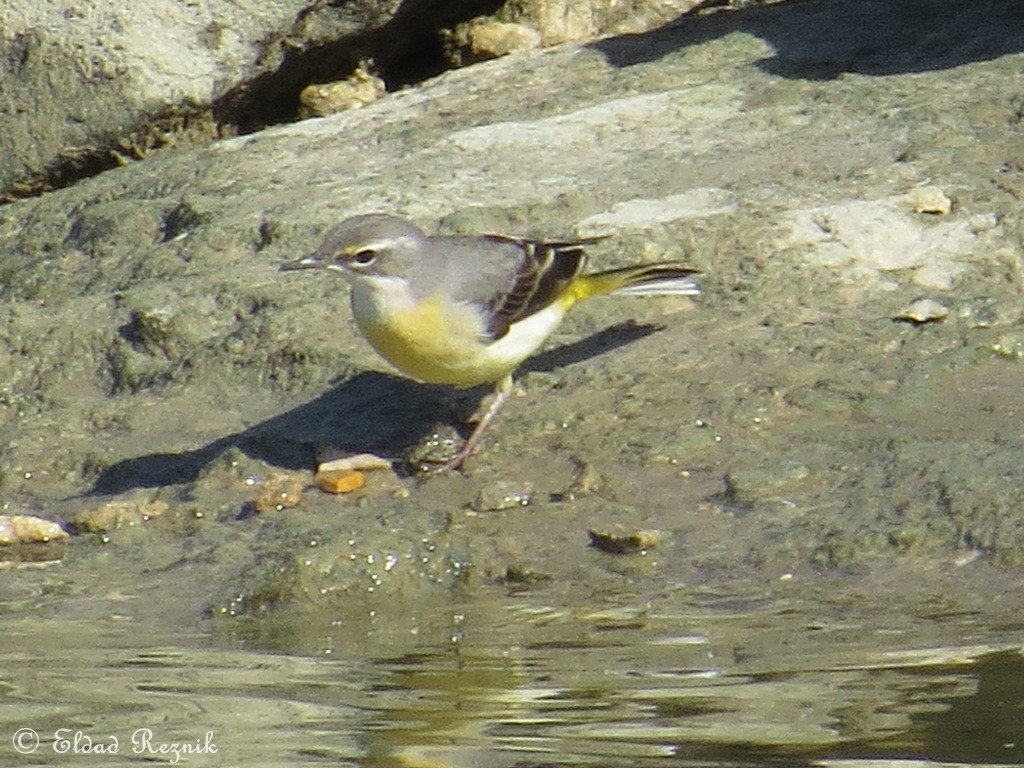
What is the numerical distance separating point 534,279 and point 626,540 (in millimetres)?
1554

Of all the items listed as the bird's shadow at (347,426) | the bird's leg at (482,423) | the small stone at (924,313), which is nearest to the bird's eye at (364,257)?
the bird's shadow at (347,426)

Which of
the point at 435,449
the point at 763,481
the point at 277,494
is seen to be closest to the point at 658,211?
the point at 435,449

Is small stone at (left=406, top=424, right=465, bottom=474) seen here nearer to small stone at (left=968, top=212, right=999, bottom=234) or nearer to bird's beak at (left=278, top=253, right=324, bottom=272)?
bird's beak at (left=278, top=253, right=324, bottom=272)

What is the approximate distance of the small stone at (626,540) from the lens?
6.71m

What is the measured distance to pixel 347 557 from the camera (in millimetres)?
6684

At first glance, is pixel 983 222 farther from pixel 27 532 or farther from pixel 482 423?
pixel 27 532

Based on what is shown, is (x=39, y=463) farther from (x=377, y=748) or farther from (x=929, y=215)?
(x=929, y=215)

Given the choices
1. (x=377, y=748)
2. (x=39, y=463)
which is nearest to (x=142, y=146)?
(x=39, y=463)

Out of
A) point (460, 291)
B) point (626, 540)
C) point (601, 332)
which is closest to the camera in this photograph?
point (626, 540)

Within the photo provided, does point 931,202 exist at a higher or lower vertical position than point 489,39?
lower

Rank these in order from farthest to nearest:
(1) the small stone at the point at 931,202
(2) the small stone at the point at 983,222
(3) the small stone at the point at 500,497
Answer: (1) the small stone at the point at 931,202 < (2) the small stone at the point at 983,222 < (3) the small stone at the point at 500,497

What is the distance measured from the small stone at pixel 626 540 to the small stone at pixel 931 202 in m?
2.47

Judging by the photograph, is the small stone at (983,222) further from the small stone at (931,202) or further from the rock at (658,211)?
the rock at (658,211)

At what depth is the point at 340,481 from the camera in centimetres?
734
